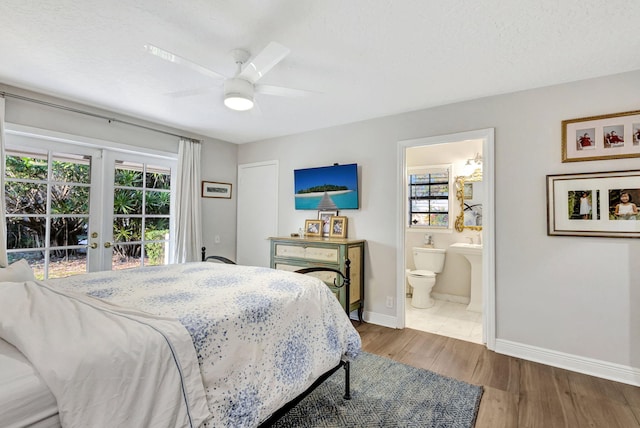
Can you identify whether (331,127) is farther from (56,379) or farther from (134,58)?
(56,379)

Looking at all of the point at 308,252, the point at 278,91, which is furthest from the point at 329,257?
the point at 278,91

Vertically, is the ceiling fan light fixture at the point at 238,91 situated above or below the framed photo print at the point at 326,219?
above

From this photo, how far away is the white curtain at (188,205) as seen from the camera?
390 centimetres

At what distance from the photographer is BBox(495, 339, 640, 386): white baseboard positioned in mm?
2289

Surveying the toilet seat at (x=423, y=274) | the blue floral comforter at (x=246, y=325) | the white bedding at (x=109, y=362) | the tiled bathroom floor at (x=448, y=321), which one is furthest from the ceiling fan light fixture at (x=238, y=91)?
the toilet seat at (x=423, y=274)

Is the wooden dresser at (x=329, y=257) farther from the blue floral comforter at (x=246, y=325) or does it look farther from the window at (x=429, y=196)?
the window at (x=429, y=196)

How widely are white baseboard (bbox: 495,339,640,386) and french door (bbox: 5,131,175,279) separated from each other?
4.06m

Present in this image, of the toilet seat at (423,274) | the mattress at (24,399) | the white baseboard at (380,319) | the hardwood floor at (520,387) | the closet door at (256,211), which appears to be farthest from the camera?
the closet door at (256,211)

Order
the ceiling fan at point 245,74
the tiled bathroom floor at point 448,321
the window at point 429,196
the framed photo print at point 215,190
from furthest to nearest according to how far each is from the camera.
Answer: the window at point 429,196, the framed photo print at point 215,190, the tiled bathroom floor at point 448,321, the ceiling fan at point 245,74

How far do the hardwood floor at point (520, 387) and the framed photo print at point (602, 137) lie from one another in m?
1.78

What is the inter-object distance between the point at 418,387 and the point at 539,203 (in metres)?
1.89

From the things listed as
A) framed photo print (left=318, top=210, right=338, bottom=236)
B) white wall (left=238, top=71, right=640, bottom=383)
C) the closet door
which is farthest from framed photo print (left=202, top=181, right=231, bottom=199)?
white wall (left=238, top=71, right=640, bottom=383)

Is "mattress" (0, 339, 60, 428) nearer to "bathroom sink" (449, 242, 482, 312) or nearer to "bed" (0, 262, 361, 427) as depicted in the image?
"bed" (0, 262, 361, 427)

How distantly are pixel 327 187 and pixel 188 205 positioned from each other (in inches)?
73.8
